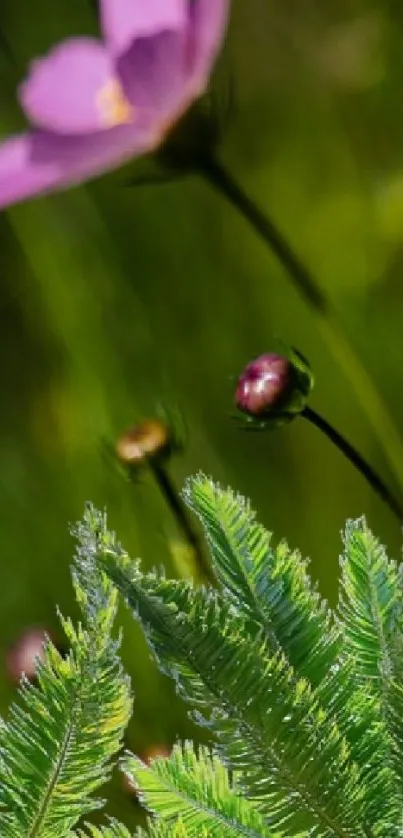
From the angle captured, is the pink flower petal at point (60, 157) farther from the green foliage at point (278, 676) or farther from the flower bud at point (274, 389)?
the green foliage at point (278, 676)

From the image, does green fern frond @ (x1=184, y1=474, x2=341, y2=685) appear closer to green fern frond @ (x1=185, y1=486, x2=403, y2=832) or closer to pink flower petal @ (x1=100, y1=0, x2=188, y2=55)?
green fern frond @ (x1=185, y1=486, x2=403, y2=832)

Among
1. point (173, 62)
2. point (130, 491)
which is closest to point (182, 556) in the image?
point (130, 491)

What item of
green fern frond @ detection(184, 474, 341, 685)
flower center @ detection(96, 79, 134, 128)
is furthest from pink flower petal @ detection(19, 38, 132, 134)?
green fern frond @ detection(184, 474, 341, 685)

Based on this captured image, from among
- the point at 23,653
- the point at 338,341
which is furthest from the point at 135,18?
the point at 23,653

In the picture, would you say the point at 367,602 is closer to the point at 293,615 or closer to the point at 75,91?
the point at 293,615

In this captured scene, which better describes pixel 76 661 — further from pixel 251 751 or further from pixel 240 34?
pixel 240 34

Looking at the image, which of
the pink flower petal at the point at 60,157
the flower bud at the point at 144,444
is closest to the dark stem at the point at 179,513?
the flower bud at the point at 144,444
